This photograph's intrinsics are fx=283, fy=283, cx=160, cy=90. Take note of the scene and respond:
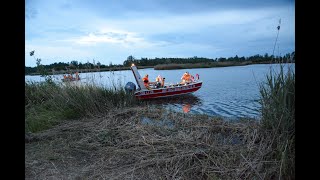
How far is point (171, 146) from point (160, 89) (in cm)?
1143

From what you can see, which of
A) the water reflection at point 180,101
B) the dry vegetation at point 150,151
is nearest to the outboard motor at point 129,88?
the water reflection at point 180,101

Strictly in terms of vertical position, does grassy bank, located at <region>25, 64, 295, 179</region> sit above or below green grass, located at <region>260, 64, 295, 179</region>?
below

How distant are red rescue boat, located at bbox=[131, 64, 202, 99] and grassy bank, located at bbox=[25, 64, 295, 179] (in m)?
8.34

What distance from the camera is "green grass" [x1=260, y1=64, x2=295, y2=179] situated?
9.01 feet

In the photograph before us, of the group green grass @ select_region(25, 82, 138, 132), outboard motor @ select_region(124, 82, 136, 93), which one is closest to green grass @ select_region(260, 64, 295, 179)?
green grass @ select_region(25, 82, 138, 132)

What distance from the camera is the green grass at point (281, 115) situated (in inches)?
108

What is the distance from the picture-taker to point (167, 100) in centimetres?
1577

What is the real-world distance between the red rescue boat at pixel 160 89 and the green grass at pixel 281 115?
997 cm

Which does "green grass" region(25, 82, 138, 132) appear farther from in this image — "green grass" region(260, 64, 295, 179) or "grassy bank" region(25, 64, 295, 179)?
"green grass" region(260, 64, 295, 179)

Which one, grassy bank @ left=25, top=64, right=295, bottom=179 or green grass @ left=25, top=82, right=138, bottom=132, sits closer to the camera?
grassy bank @ left=25, top=64, right=295, bottom=179

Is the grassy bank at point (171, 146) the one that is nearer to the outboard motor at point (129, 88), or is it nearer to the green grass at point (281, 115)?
the green grass at point (281, 115)
